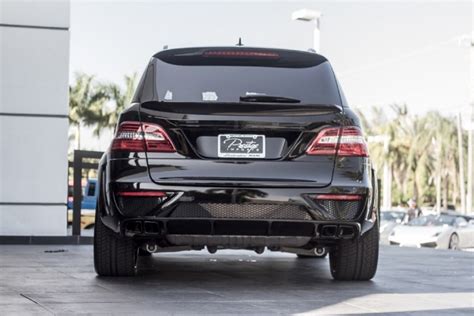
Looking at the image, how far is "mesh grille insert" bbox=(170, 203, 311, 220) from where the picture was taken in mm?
6352

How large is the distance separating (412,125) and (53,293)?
6115cm

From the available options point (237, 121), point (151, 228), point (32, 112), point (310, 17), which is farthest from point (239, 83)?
point (310, 17)

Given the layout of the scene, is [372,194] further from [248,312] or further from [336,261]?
[248,312]

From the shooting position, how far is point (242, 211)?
6.40m

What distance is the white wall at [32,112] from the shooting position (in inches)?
504

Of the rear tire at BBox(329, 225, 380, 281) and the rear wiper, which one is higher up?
the rear wiper

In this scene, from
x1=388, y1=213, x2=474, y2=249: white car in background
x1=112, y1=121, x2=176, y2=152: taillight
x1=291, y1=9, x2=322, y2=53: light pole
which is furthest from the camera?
x1=388, y1=213, x2=474, y2=249: white car in background

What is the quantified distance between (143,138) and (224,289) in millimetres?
1169

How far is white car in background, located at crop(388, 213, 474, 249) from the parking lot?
18161 mm

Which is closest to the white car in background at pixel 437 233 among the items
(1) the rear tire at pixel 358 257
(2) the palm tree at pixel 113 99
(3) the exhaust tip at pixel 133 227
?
(1) the rear tire at pixel 358 257

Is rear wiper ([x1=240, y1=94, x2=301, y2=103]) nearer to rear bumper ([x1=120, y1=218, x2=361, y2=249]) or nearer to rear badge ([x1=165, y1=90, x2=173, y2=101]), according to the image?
rear badge ([x1=165, y1=90, x2=173, y2=101])

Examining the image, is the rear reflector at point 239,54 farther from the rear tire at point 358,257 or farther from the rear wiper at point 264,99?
the rear tire at point 358,257

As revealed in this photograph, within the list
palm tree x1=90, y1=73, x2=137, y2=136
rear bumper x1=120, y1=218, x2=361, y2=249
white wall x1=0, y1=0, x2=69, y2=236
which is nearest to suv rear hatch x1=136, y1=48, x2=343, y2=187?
rear bumper x1=120, y1=218, x2=361, y2=249

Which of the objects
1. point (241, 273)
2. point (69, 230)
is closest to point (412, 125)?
point (69, 230)
